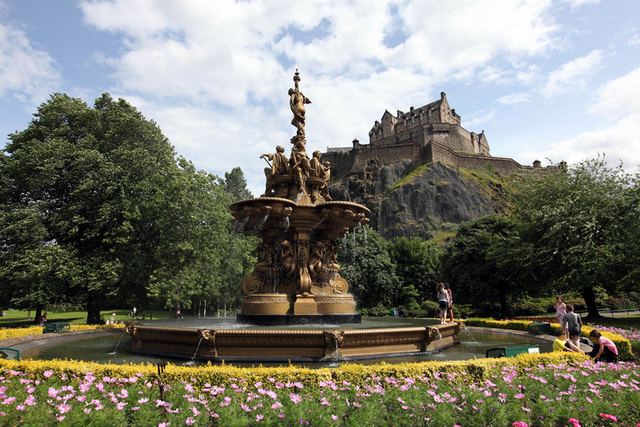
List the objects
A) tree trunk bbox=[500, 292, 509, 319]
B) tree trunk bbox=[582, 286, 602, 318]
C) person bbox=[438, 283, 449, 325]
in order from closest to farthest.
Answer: person bbox=[438, 283, 449, 325] < tree trunk bbox=[582, 286, 602, 318] < tree trunk bbox=[500, 292, 509, 319]

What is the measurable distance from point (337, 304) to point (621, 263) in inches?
702

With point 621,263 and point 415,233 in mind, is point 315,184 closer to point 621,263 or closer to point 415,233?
point 621,263

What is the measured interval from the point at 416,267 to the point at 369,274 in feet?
30.3

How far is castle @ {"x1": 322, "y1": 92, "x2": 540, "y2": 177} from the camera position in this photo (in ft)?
294

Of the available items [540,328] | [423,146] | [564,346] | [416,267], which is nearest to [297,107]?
[564,346]

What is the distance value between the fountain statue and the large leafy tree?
14021mm

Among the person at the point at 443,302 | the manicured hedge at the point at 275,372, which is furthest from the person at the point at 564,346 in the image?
the person at the point at 443,302

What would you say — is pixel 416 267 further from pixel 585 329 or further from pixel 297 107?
pixel 297 107

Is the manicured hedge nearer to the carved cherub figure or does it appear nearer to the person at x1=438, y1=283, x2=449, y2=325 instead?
the person at x1=438, y1=283, x2=449, y2=325

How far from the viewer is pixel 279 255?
12719 millimetres

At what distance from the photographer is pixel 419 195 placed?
253 feet

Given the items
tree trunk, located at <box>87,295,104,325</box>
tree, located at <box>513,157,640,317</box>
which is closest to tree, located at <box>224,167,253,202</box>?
tree trunk, located at <box>87,295,104,325</box>

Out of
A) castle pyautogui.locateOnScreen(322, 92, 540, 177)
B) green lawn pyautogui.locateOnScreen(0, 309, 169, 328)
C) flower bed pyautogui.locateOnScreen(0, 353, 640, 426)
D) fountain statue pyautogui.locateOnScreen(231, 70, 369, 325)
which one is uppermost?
castle pyautogui.locateOnScreen(322, 92, 540, 177)

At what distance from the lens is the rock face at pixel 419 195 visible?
7506cm
